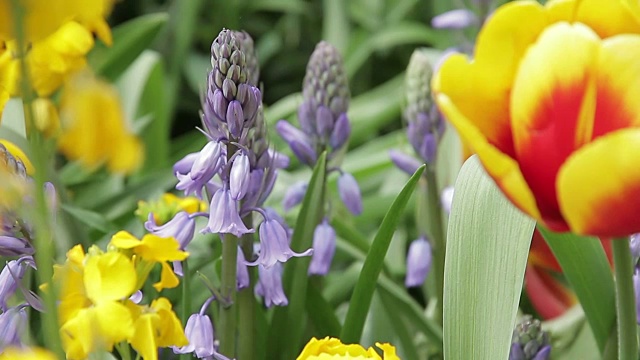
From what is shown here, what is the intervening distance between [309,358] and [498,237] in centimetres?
19

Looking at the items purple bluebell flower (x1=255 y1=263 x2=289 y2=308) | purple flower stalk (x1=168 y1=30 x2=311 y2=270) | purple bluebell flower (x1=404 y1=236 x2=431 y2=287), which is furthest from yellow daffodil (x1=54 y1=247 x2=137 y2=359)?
purple bluebell flower (x1=404 y1=236 x2=431 y2=287)

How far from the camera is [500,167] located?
1.49 ft

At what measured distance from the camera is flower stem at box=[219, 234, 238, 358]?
2.31 feet

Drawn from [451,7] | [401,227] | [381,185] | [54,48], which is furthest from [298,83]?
[54,48]

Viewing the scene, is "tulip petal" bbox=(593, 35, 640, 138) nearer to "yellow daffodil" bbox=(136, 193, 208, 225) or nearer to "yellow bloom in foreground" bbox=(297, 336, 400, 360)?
"yellow bloom in foreground" bbox=(297, 336, 400, 360)

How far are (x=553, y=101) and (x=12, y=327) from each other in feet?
1.27

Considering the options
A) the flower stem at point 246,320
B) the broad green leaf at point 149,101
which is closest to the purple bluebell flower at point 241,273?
the flower stem at point 246,320

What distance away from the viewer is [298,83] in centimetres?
233

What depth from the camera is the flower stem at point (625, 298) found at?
20.6 inches

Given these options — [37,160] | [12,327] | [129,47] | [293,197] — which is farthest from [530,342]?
[129,47]

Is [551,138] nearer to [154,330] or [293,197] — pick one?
[154,330]

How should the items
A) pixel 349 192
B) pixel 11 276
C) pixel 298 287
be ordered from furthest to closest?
pixel 349 192
pixel 298 287
pixel 11 276

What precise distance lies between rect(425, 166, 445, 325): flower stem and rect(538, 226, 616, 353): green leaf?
268mm

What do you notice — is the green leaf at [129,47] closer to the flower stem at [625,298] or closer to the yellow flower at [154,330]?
the yellow flower at [154,330]
